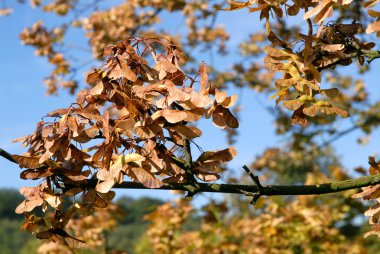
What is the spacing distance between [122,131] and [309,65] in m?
0.67

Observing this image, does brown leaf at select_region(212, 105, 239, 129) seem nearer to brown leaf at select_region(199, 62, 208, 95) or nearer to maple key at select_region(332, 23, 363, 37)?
brown leaf at select_region(199, 62, 208, 95)

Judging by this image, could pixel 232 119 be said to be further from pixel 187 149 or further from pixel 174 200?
pixel 174 200

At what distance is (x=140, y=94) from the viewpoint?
68.7 inches

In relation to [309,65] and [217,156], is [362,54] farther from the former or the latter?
[217,156]

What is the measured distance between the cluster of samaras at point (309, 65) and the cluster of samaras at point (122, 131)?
0.79 feet

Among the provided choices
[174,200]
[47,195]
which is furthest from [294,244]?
[47,195]

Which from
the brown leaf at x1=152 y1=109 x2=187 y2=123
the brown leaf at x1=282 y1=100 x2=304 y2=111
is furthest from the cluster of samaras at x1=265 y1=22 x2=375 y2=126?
the brown leaf at x1=152 y1=109 x2=187 y2=123

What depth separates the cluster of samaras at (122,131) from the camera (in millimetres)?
1738

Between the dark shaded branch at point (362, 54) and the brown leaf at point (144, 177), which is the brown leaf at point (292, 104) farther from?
the brown leaf at point (144, 177)

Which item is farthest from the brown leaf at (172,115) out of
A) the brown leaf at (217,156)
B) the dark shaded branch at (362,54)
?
the dark shaded branch at (362,54)

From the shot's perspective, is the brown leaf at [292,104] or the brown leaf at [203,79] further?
the brown leaf at [292,104]

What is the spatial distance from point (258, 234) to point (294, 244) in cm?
62

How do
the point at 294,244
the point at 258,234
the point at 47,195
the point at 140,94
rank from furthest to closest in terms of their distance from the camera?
1. the point at 258,234
2. the point at 294,244
3. the point at 47,195
4. the point at 140,94

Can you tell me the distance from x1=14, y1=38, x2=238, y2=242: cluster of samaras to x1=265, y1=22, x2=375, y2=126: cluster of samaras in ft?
0.79
